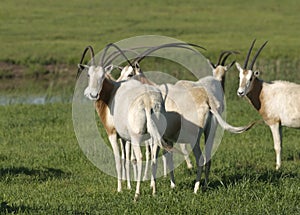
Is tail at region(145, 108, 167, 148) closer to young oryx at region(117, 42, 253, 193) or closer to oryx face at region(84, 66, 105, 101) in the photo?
young oryx at region(117, 42, 253, 193)

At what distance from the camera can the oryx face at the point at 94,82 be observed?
10688 millimetres

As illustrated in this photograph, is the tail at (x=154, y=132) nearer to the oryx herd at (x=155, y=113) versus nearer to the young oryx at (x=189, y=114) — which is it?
the oryx herd at (x=155, y=113)

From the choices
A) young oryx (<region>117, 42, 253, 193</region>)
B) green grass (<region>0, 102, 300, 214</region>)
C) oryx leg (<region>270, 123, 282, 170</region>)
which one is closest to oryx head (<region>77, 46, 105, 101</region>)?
young oryx (<region>117, 42, 253, 193</region>)

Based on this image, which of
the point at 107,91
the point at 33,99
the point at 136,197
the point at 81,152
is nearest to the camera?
the point at 136,197

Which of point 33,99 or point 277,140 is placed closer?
point 277,140

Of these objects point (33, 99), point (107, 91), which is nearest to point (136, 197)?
point (107, 91)

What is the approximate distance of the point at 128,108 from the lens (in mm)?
10375

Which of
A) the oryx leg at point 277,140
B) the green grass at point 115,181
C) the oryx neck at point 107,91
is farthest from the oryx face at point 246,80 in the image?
the oryx neck at point 107,91

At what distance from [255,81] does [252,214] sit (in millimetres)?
7051

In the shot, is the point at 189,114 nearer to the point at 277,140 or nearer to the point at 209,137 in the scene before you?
the point at 209,137

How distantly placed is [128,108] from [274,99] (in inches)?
212

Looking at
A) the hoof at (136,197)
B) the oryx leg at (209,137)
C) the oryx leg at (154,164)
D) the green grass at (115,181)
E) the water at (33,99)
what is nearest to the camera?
the green grass at (115,181)

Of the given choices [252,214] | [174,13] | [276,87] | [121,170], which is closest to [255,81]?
[276,87]

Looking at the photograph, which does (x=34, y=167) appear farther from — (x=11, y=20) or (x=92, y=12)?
(x=92, y=12)
